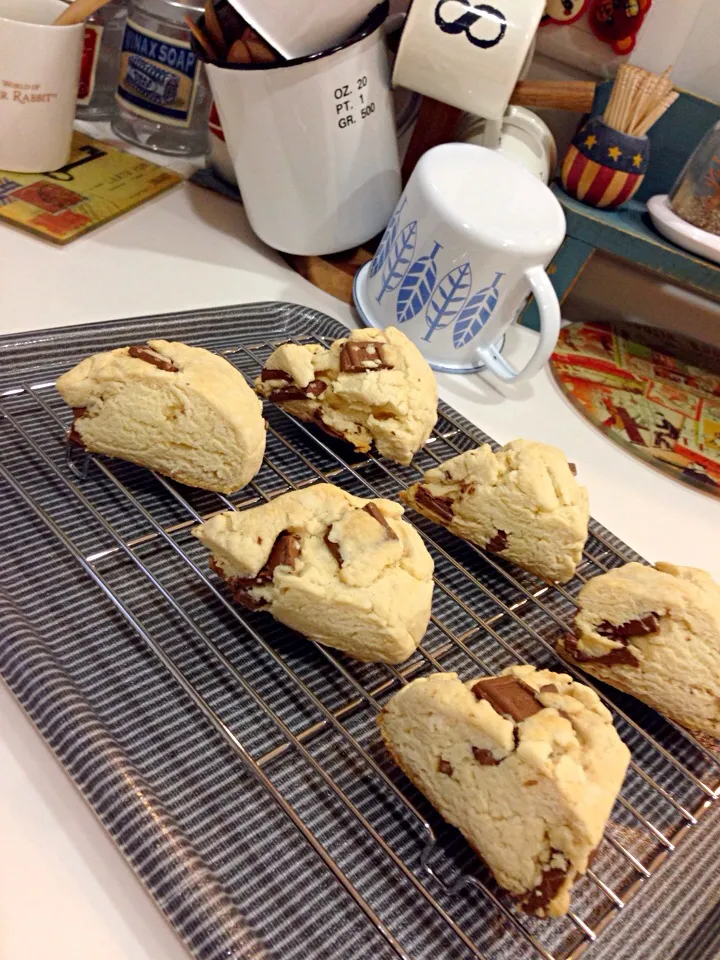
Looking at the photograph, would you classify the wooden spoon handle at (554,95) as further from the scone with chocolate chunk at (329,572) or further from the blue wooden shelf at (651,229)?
the scone with chocolate chunk at (329,572)

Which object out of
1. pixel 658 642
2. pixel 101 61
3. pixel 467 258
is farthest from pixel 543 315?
pixel 101 61

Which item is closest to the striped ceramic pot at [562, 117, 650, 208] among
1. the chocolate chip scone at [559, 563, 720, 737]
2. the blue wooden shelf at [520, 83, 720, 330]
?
the blue wooden shelf at [520, 83, 720, 330]

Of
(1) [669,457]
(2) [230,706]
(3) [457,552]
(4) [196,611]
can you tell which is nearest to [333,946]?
(2) [230,706]

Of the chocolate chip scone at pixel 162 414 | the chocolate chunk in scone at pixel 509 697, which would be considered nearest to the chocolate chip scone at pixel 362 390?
the chocolate chip scone at pixel 162 414

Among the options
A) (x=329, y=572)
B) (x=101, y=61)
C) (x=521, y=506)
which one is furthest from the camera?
(x=101, y=61)

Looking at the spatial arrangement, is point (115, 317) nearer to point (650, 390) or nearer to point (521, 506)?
point (521, 506)

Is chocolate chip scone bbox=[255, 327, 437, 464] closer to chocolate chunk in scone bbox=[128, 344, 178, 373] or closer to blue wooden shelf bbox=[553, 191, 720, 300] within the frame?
chocolate chunk in scone bbox=[128, 344, 178, 373]
